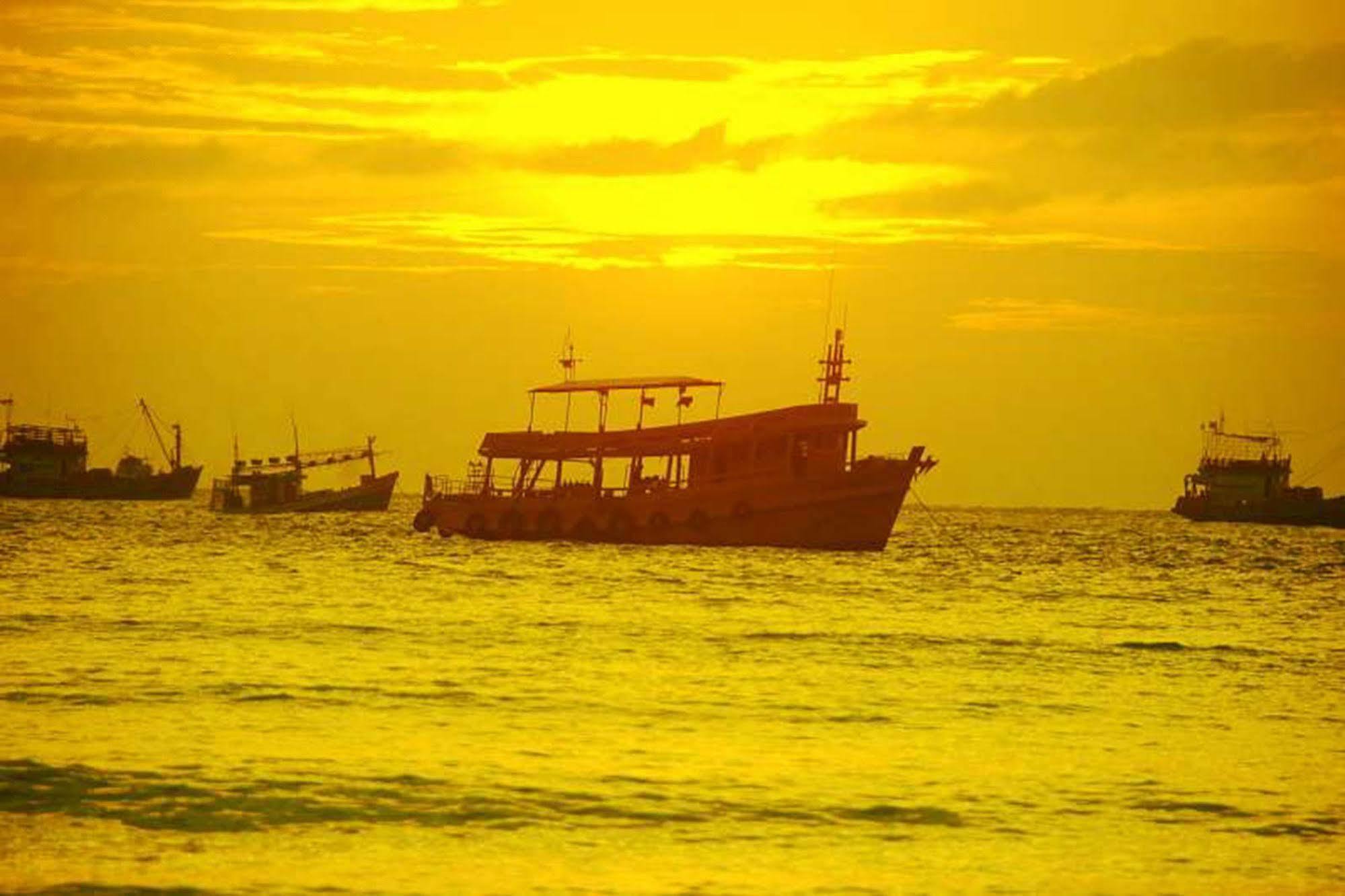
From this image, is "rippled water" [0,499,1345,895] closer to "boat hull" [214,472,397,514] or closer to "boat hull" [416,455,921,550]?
"boat hull" [416,455,921,550]

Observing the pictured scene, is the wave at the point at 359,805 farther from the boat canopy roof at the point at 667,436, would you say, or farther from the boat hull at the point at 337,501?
the boat hull at the point at 337,501

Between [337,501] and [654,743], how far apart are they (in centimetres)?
14334

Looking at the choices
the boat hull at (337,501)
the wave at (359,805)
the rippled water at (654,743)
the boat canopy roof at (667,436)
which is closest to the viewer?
the rippled water at (654,743)

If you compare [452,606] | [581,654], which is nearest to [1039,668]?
[581,654]

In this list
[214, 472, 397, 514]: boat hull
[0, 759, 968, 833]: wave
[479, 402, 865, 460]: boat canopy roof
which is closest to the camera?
[0, 759, 968, 833]: wave

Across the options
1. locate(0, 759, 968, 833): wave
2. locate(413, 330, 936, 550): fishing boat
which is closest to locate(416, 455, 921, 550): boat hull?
locate(413, 330, 936, 550): fishing boat

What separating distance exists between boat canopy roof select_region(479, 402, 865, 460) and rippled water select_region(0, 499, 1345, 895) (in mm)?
22035

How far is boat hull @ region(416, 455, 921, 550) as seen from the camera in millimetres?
92812

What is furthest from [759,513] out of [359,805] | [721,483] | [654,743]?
[359,805]

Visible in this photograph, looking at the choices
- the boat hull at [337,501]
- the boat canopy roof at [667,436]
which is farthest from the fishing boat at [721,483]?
the boat hull at [337,501]

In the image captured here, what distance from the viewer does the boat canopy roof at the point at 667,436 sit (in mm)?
91500

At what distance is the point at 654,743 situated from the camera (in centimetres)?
3203

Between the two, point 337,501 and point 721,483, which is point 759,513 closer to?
point 721,483

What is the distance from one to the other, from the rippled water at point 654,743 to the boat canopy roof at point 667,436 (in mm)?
22035
